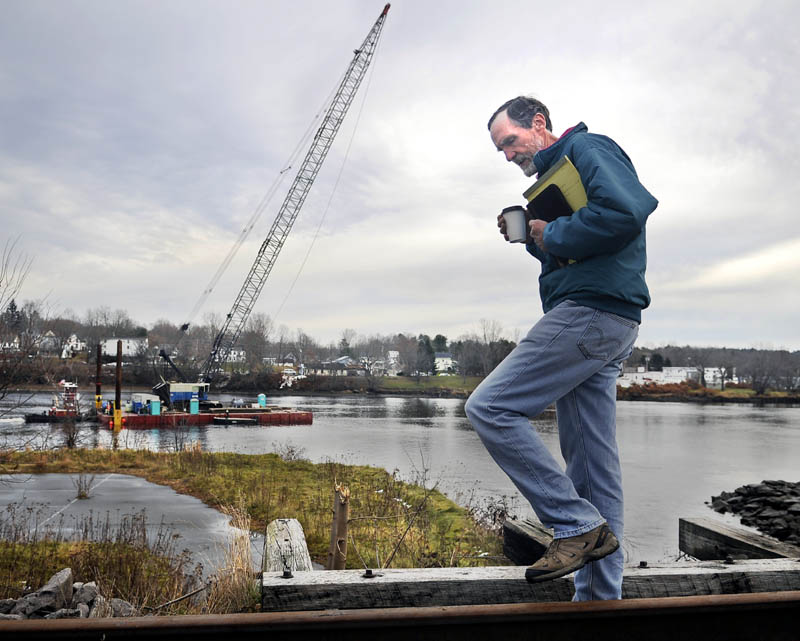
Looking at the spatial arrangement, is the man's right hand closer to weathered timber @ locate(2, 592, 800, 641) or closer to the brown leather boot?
the brown leather boot

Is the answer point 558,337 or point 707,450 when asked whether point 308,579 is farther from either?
point 707,450

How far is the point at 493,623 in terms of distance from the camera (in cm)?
225

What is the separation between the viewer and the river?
15672 mm

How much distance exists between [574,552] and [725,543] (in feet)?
6.44

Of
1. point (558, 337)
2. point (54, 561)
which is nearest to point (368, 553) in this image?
point (54, 561)

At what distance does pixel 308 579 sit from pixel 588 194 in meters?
1.86

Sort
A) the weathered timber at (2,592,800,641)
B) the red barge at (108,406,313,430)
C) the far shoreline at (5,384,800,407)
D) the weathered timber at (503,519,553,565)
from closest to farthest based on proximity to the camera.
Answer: the weathered timber at (2,592,800,641)
the weathered timber at (503,519,553,565)
the red barge at (108,406,313,430)
the far shoreline at (5,384,800,407)

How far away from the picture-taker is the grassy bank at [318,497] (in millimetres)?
7785

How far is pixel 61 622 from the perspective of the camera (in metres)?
2.13

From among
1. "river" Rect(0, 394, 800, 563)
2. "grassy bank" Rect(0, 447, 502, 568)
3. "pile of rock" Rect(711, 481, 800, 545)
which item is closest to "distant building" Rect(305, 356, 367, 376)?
"river" Rect(0, 394, 800, 563)

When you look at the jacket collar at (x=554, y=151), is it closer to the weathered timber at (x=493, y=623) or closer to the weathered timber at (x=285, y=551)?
the weathered timber at (x=493, y=623)

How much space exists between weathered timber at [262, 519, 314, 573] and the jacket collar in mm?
2045

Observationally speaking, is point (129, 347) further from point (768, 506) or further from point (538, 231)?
point (538, 231)

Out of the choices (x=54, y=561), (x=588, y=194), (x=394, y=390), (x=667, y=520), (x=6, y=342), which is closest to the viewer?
(x=588, y=194)
